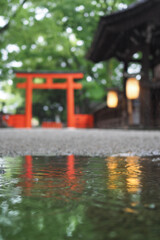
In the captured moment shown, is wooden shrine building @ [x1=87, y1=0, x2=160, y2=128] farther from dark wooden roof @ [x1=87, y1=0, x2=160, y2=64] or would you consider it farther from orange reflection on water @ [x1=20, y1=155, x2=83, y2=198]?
orange reflection on water @ [x1=20, y1=155, x2=83, y2=198]

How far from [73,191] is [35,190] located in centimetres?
16

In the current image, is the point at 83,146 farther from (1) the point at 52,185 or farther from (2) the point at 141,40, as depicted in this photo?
(2) the point at 141,40

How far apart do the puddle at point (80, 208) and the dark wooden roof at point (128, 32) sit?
7.88 meters

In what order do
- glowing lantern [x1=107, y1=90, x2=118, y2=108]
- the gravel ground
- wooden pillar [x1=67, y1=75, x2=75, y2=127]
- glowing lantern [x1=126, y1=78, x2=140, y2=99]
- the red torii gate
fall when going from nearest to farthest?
the gravel ground, glowing lantern [x1=126, y1=78, x2=140, y2=99], glowing lantern [x1=107, y1=90, x2=118, y2=108], the red torii gate, wooden pillar [x1=67, y1=75, x2=75, y2=127]

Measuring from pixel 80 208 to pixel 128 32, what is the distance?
32.0ft

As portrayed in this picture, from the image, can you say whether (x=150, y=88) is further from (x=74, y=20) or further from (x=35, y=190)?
(x=35, y=190)

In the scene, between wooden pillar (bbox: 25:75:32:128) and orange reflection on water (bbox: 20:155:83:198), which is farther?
wooden pillar (bbox: 25:75:32:128)

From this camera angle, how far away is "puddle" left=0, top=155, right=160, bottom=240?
0.68 metres

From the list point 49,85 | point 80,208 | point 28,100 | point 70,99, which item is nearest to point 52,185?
point 80,208

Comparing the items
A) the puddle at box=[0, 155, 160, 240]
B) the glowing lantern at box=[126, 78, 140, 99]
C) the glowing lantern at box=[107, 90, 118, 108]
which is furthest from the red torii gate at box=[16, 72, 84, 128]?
the puddle at box=[0, 155, 160, 240]

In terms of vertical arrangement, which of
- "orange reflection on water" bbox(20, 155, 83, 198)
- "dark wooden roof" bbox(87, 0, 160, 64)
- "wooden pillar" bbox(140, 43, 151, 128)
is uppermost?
"dark wooden roof" bbox(87, 0, 160, 64)

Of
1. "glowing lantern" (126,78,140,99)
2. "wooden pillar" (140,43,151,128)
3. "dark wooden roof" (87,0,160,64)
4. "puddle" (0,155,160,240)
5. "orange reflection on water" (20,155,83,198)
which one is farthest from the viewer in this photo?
"glowing lantern" (126,78,140,99)

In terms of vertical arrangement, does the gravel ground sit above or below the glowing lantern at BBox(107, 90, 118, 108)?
below

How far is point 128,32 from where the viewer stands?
32.7 feet
